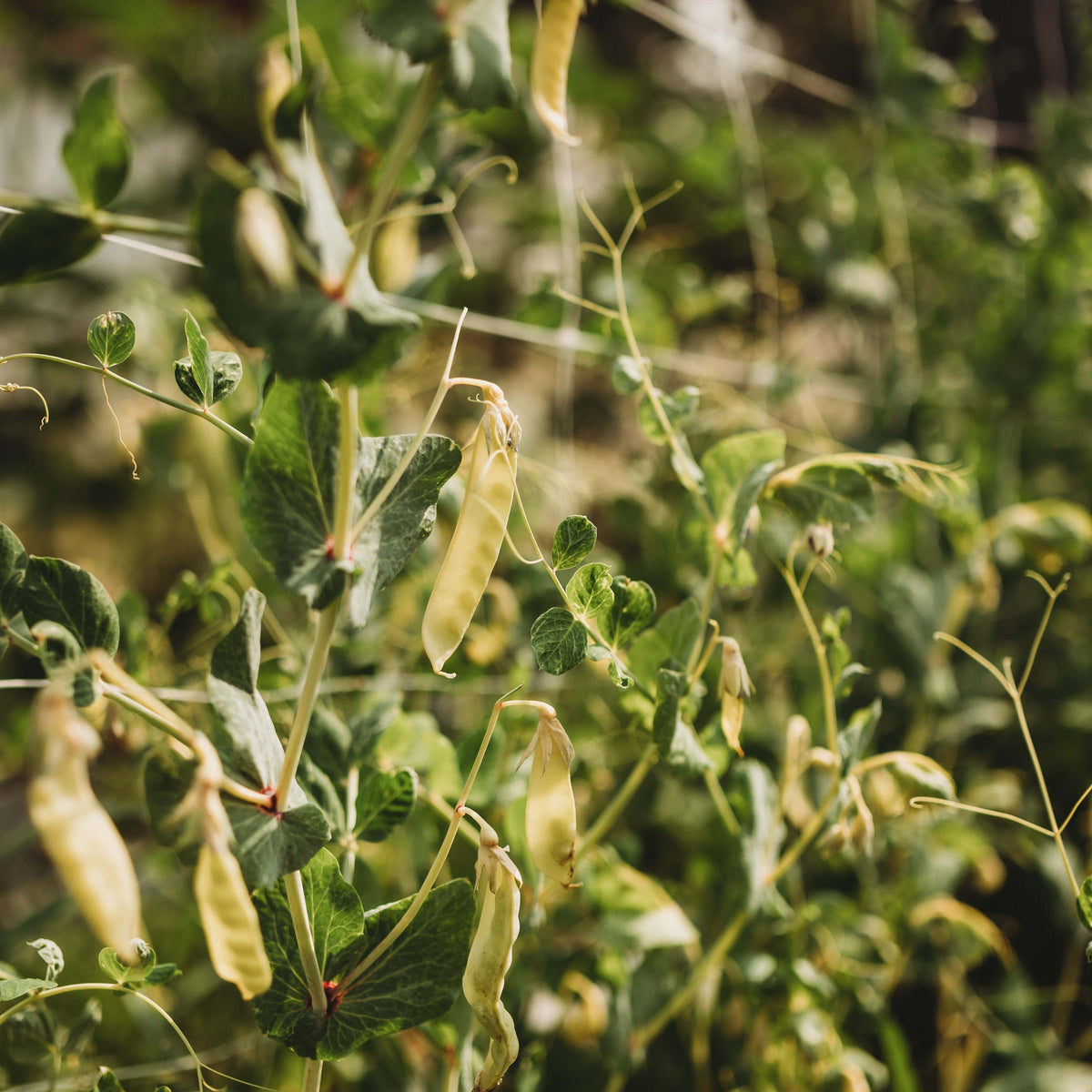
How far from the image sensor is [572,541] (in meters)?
0.24

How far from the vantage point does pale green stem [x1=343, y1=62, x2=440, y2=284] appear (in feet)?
0.57

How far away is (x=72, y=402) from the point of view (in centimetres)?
93

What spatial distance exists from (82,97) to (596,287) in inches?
15.9

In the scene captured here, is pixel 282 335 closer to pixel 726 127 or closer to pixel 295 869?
pixel 295 869

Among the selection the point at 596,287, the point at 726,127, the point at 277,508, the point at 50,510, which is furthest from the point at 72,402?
the point at 277,508

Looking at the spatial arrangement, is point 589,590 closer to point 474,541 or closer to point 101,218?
point 474,541

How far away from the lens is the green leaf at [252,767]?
0.66 feet

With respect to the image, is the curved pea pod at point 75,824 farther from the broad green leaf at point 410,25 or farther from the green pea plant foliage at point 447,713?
the broad green leaf at point 410,25

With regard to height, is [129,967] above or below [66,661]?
below

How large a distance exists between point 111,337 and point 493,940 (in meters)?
0.20

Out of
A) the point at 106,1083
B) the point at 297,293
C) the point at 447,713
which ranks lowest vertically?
the point at 447,713

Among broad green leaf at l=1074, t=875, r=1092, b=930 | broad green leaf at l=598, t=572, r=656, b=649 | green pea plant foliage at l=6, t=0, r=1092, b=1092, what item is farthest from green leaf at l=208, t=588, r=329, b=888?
broad green leaf at l=1074, t=875, r=1092, b=930

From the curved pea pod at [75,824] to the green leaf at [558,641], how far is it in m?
0.11

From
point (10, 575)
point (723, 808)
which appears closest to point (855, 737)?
point (723, 808)
